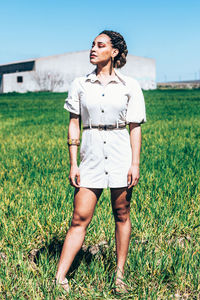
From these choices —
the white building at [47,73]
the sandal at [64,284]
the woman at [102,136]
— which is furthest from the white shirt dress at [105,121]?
the white building at [47,73]

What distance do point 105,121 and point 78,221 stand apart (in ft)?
2.09

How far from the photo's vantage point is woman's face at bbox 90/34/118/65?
2307 mm

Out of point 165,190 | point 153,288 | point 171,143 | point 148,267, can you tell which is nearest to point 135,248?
point 148,267

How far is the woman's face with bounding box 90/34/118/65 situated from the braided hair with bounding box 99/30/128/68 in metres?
0.03

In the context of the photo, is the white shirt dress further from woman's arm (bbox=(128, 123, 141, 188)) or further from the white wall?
the white wall

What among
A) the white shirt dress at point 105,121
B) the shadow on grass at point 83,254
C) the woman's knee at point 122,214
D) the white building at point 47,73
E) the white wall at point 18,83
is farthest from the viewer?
the white building at point 47,73

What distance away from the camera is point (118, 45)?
236 centimetres

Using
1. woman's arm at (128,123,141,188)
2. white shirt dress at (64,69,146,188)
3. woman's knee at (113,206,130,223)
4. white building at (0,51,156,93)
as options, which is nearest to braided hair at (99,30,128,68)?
white shirt dress at (64,69,146,188)

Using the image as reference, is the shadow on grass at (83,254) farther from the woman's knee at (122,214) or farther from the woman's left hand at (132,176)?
the woman's left hand at (132,176)

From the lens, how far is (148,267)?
2.53 m

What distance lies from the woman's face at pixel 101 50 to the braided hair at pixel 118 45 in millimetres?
30

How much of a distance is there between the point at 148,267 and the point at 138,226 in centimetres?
75

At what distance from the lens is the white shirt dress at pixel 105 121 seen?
2273mm

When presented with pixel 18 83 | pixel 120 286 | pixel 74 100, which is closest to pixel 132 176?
pixel 74 100
